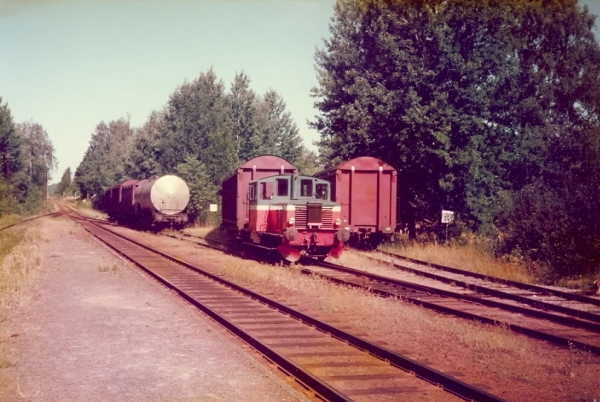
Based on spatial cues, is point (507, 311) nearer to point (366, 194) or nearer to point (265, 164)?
point (366, 194)

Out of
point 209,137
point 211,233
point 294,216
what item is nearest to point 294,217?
point 294,216

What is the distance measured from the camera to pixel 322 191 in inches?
730

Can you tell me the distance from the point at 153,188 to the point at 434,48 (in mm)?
19140

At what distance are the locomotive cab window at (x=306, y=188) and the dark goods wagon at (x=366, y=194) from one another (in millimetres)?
3164

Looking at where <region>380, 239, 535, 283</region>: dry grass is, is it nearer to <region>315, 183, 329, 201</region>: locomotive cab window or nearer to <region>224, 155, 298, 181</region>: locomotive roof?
<region>315, 183, 329, 201</region>: locomotive cab window

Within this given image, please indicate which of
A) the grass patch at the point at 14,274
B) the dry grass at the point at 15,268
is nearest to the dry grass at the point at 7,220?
the dry grass at the point at 15,268

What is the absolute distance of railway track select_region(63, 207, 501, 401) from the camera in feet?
19.0

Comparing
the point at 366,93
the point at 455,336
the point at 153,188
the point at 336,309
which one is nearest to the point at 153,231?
the point at 153,188

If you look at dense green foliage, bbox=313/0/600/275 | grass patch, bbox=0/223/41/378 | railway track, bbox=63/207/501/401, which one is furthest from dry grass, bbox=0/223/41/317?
dense green foliage, bbox=313/0/600/275

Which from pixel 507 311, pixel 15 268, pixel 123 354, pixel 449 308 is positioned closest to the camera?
pixel 123 354

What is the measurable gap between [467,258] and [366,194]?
15.4ft

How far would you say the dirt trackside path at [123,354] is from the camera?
18.7 ft

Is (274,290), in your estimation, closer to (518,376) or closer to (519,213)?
(518,376)

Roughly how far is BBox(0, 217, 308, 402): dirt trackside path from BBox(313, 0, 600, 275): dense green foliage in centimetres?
1347
